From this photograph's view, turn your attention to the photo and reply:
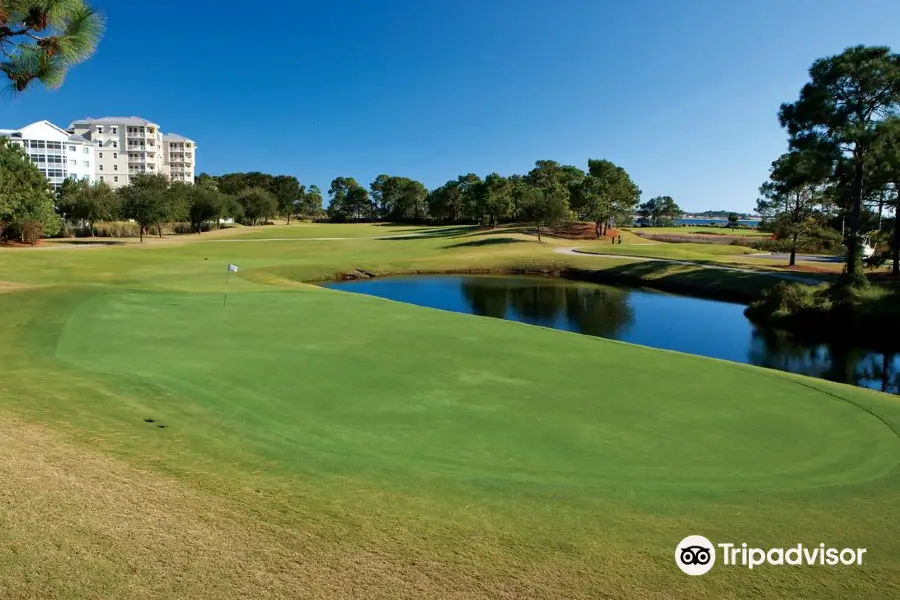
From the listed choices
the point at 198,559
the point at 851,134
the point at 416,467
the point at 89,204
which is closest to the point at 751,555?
the point at 416,467

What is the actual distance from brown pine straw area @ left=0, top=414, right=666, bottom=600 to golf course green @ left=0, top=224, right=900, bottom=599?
2 centimetres

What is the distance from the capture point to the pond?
910 inches

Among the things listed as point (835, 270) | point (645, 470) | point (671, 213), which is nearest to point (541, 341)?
point (645, 470)

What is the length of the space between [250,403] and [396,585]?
21.1ft

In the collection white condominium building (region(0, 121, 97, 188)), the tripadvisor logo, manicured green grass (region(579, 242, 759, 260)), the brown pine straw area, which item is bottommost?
the tripadvisor logo

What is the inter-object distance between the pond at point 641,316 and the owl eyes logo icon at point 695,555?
17665 millimetres

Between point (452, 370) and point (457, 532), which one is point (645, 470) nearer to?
point (457, 532)

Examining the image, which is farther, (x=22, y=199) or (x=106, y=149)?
(x=106, y=149)

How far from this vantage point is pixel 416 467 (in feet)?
25.9

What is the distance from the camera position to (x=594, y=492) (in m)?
7.28

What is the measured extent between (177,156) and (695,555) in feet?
573

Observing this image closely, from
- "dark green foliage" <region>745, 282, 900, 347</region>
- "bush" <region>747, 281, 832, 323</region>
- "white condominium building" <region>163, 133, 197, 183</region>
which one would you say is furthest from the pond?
"white condominium building" <region>163, 133, 197, 183</region>

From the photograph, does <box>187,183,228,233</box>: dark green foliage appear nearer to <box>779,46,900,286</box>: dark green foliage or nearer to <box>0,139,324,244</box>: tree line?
<box>0,139,324,244</box>: tree line

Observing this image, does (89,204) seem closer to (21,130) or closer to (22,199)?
(22,199)
